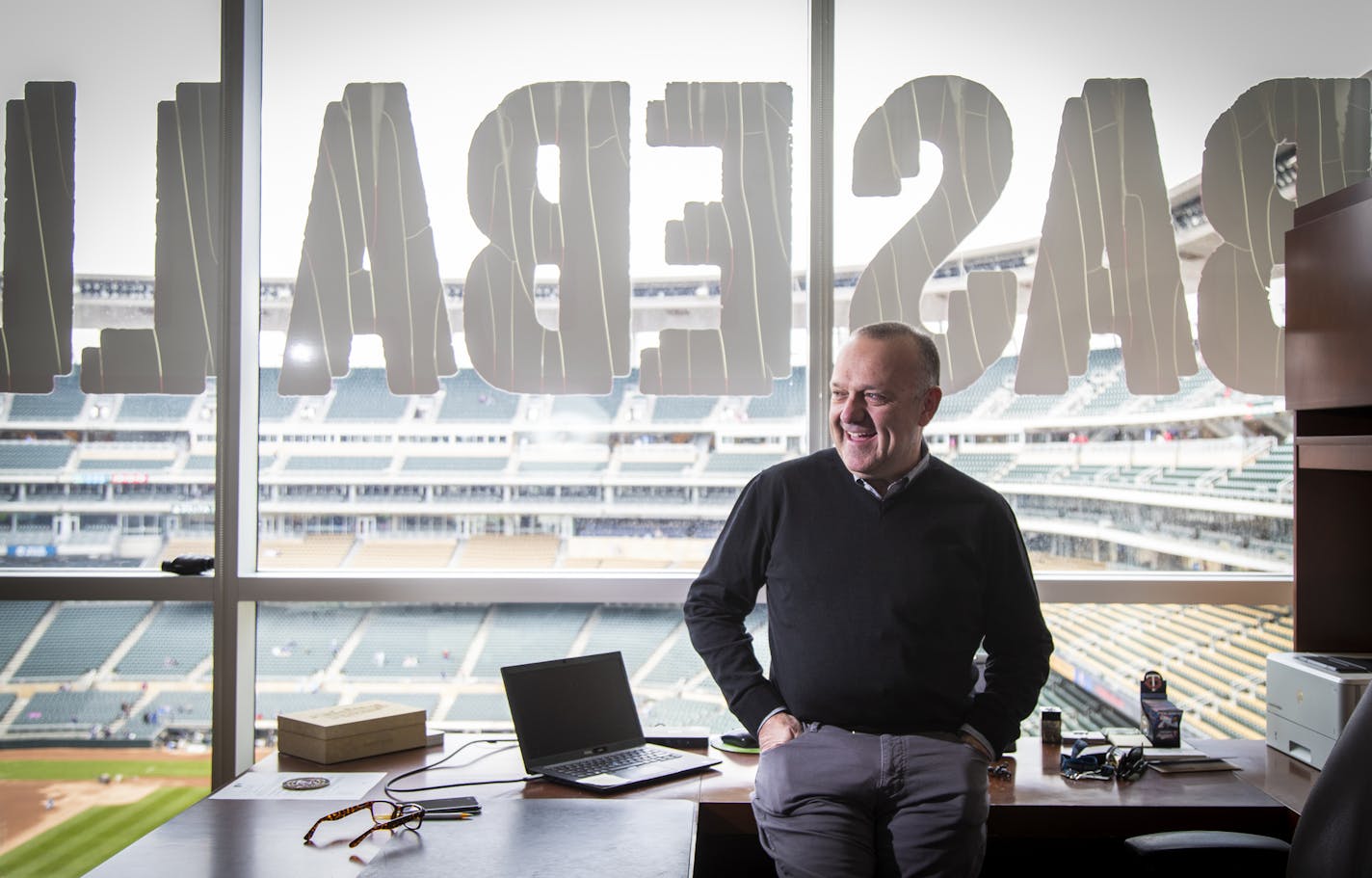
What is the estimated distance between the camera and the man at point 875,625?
200 centimetres

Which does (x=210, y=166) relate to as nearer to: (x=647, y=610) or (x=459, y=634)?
(x=459, y=634)

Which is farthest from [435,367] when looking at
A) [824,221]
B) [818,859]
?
[818,859]

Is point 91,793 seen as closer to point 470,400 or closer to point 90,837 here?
point 90,837

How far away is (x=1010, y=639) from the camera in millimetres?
2180

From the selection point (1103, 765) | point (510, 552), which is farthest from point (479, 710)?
point (1103, 765)

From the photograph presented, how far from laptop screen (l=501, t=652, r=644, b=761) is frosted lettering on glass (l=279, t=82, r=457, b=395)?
3.35 ft

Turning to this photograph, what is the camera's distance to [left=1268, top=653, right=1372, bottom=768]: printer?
7.77 ft

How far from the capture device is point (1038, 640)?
2.18 meters

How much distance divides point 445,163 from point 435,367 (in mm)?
590

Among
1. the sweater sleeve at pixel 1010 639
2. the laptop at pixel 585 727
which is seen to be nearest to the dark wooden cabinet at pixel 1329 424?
the sweater sleeve at pixel 1010 639

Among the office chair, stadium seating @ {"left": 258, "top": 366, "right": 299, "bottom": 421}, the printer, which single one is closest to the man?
the office chair

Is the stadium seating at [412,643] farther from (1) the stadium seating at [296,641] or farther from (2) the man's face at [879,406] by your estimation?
(2) the man's face at [879,406]

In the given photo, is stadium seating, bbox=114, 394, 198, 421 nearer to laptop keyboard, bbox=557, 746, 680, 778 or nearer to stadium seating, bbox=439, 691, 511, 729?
stadium seating, bbox=439, 691, 511, 729

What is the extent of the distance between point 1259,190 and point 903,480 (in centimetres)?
170
